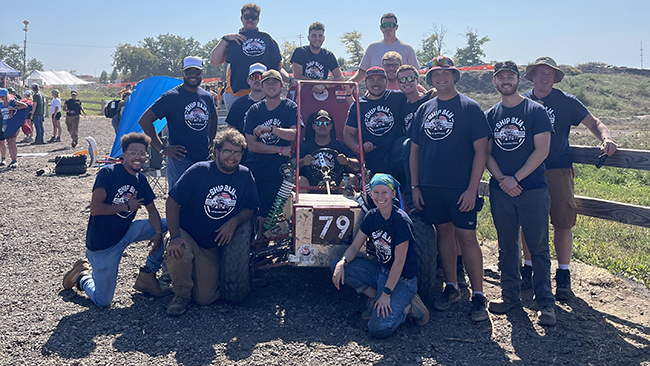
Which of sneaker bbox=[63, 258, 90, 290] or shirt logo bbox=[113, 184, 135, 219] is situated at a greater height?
shirt logo bbox=[113, 184, 135, 219]

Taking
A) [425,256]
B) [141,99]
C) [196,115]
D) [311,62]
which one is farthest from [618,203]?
[141,99]

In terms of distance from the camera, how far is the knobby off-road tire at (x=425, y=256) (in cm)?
498

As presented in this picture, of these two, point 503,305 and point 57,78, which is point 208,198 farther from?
point 57,78

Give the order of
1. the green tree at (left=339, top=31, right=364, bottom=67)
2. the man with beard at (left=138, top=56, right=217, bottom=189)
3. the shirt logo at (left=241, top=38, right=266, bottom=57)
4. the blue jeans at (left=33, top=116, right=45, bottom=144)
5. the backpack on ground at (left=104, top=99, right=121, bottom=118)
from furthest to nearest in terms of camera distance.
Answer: the green tree at (left=339, top=31, right=364, bottom=67)
the blue jeans at (left=33, top=116, right=45, bottom=144)
the backpack on ground at (left=104, top=99, right=121, bottom=118)
the shirt logo at (left=241, top=38, right=266, bottom=57)
the man with beard at (left=138, top=56, right=217, bottom=189)

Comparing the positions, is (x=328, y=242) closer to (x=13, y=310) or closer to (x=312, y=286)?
(x=312, y=286)

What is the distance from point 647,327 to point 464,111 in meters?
2.53

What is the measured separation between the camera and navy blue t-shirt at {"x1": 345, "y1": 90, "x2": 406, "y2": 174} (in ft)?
20.2

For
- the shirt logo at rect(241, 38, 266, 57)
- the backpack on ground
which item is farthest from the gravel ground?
the backpack on ground

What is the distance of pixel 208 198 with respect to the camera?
5133mm

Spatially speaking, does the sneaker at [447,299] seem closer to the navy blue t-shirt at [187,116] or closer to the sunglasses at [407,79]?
the sunglasses at [407,79]

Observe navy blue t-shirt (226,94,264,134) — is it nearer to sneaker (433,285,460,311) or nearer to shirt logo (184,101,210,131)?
shirt logo (184,101,210,131)

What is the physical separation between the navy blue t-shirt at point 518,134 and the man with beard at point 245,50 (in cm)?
357

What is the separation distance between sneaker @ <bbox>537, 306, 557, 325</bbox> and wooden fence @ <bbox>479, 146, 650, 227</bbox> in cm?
133

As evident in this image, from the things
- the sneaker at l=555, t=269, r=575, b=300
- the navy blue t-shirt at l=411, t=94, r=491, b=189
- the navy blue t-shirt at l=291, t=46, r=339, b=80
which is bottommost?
the sneaker at l=555, t=269, r=575, b=300
